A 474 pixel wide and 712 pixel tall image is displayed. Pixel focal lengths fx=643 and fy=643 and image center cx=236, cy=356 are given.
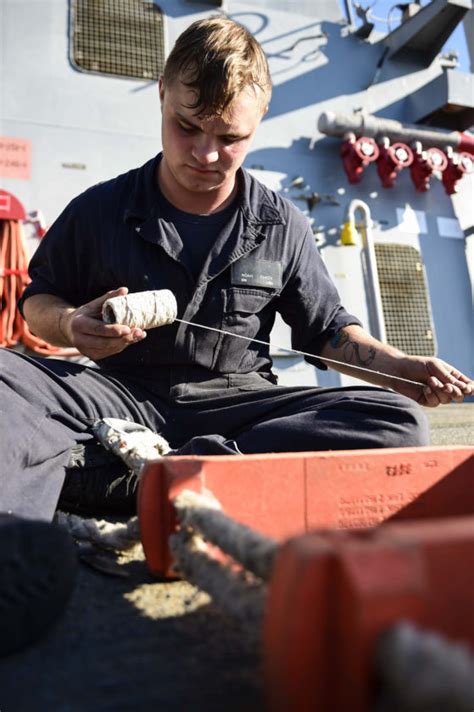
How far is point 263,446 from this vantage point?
96 centimetres

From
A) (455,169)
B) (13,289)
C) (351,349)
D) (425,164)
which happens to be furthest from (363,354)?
(455,169)

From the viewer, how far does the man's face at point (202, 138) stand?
105 cm

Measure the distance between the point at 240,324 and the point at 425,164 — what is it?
2500 mm

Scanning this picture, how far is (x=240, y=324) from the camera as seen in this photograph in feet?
3.87

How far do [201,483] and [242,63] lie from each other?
74cm

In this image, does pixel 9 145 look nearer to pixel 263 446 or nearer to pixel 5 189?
pixel 5 189

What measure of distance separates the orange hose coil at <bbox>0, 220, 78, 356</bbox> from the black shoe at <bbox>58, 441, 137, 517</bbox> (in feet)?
5.62

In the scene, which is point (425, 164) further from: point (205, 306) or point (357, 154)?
point (205, 306)

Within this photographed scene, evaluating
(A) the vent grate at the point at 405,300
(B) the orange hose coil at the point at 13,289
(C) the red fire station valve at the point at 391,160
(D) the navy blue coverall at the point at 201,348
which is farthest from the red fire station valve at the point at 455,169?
(D) the navy blue coverall at the point at 201,348

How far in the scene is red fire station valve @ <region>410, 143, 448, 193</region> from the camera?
10.8 feet

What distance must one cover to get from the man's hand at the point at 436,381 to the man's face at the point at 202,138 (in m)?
0.46

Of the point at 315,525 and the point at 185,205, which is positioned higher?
the point at 185,205

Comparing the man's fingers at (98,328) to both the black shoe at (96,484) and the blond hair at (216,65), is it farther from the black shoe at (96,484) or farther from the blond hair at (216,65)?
the blond hair at (216,65)

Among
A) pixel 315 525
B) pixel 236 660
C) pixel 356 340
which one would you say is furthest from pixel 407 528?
pixel 356 340
